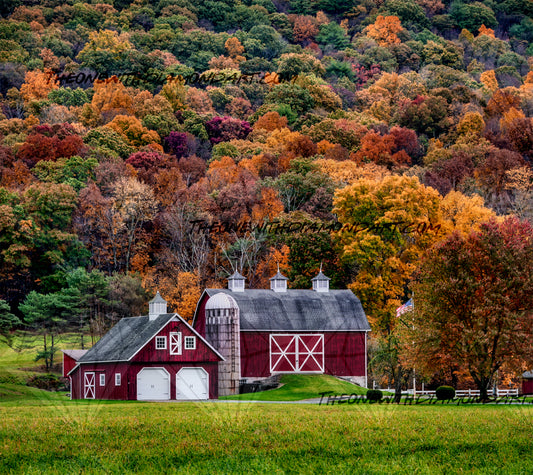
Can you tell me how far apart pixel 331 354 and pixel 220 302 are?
32.5ft

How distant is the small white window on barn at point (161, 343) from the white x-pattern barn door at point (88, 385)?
547 cm

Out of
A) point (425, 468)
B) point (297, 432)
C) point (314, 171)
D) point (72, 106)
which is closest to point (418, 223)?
point (314, 171)

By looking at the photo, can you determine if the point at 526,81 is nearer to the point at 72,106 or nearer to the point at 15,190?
the point at 72,106

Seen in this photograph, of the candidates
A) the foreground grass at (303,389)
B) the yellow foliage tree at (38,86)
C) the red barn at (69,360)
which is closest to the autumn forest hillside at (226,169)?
the yellow foliage tree at (38,86)

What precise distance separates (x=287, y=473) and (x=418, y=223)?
54173 mm

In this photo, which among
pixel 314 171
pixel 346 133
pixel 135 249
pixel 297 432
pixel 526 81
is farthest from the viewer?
pixel 526 81

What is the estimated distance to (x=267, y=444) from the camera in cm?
2808

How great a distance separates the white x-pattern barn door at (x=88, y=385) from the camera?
61875 millimetres

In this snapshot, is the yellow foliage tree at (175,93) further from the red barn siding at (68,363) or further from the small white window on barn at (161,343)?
the small white window on barn at (161,343)

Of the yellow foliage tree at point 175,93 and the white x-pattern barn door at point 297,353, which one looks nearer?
the white x-pattern barn door at point 297,353

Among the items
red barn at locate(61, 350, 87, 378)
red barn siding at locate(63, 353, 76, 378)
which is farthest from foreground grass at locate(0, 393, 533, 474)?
red barn siding at locate(63, 353, 76, 378)

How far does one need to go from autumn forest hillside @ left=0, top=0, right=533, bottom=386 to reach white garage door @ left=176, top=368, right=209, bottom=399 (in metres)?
14.9

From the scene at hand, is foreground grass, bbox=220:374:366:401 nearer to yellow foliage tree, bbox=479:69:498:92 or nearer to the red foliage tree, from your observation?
the red foliage tree

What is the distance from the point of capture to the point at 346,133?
11638 cm
